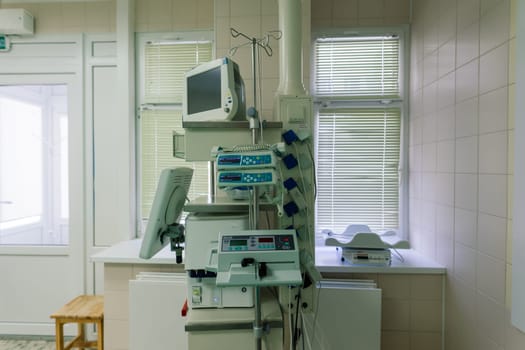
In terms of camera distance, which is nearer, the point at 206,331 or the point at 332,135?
the point at 206,331

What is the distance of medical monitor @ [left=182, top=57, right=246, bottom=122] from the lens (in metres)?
1.41

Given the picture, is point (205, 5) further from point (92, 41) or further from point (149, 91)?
point (92, 41)

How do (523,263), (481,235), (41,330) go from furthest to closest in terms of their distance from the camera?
(41,330)
(481,235)
(523,263)

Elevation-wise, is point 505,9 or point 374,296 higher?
point 505,9

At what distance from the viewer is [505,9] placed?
133cm

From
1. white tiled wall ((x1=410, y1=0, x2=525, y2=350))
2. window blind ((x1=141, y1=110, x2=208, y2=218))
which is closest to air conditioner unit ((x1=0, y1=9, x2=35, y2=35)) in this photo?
window blind ((x1=141, y1=110, x2=208, y2=218))

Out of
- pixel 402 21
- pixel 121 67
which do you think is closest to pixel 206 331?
pixel 121 67

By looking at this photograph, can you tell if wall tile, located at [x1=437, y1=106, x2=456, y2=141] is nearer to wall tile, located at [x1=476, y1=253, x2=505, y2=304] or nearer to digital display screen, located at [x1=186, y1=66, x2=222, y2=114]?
wall tile, located at [x1=476, y1=253, x2=505, y2=304]

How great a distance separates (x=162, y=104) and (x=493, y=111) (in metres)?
2.23

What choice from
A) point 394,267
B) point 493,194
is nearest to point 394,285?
point 394,267

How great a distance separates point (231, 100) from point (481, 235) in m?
1.38

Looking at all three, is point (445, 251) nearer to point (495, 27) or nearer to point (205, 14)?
point (495, 27)

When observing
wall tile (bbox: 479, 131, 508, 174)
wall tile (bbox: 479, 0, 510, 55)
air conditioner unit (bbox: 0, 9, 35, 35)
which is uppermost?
air conditioner unit (bbox: 0, 9, 35, 35)

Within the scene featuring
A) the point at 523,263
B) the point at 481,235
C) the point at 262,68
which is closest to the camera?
the point at 523,263
